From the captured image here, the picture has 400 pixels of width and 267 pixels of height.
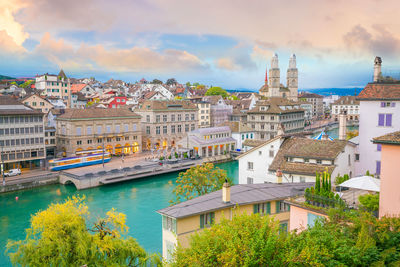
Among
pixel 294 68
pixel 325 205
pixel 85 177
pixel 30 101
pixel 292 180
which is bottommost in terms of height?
pixel 85 177

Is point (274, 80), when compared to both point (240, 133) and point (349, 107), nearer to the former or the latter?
point (349, 107)

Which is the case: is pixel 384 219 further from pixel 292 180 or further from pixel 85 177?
pixel 85 177

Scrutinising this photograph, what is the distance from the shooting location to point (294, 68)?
543 ft

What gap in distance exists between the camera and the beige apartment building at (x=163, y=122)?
233ft

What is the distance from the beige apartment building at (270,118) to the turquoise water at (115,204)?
95.1 ft

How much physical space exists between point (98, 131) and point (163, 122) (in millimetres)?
15500

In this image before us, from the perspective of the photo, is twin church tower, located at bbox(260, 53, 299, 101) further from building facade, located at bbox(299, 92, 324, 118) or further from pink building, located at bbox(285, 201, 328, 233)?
pink building, located at bbox(285, 201, 328, 233)

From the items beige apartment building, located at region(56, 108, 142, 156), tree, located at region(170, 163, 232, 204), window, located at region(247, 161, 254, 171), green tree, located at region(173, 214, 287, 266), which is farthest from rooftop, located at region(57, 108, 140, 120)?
green tree, located at region(173, 214, 287, 266)

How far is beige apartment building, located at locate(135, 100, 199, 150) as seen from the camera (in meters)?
70.9

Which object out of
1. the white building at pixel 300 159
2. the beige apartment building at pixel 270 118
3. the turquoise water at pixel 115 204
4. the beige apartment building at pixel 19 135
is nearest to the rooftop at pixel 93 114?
the beige apartment building at pixel 19 135

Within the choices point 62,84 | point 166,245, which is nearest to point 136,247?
point 166,245

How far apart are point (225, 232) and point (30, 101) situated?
74.8m

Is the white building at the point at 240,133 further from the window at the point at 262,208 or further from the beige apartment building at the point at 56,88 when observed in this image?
the beige apartment building at the point at 56,88

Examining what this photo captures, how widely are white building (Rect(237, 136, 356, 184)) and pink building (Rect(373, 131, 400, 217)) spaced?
38.5 feet
